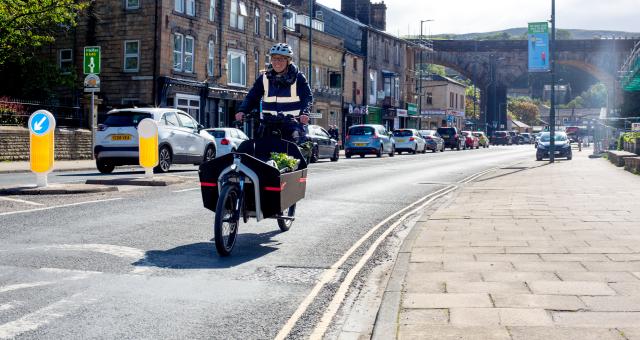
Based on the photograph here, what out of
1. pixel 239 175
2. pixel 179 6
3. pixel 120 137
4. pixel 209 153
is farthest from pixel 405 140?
pixel 239 175

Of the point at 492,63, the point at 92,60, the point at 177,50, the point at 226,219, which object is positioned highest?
the point at 492,63

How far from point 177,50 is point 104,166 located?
18.2m

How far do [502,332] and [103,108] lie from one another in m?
35.3

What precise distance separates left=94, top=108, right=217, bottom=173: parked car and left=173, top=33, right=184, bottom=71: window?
647 inches

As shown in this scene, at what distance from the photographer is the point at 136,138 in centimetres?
1967

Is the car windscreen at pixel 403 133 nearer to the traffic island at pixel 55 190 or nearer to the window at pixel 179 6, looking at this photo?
the window at pixel 179 6

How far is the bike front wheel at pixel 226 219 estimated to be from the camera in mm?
6750

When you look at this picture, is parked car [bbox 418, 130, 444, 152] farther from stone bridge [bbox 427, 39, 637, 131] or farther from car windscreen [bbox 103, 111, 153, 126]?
stone bridge [bbox 427, 39, 637, 131]

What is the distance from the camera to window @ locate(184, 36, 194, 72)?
125 feet

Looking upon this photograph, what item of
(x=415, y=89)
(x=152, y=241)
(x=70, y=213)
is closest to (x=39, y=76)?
(x=70, y=213)

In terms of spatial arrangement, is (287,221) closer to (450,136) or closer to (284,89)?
(284,89)

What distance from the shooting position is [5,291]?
5195 mm

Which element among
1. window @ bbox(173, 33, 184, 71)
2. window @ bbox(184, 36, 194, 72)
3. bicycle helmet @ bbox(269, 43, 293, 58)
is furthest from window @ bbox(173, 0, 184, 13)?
bicycle helmet @ bbox(269, 43, 293, 58)

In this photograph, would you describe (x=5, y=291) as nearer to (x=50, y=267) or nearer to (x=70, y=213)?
(x=50, y=267)
